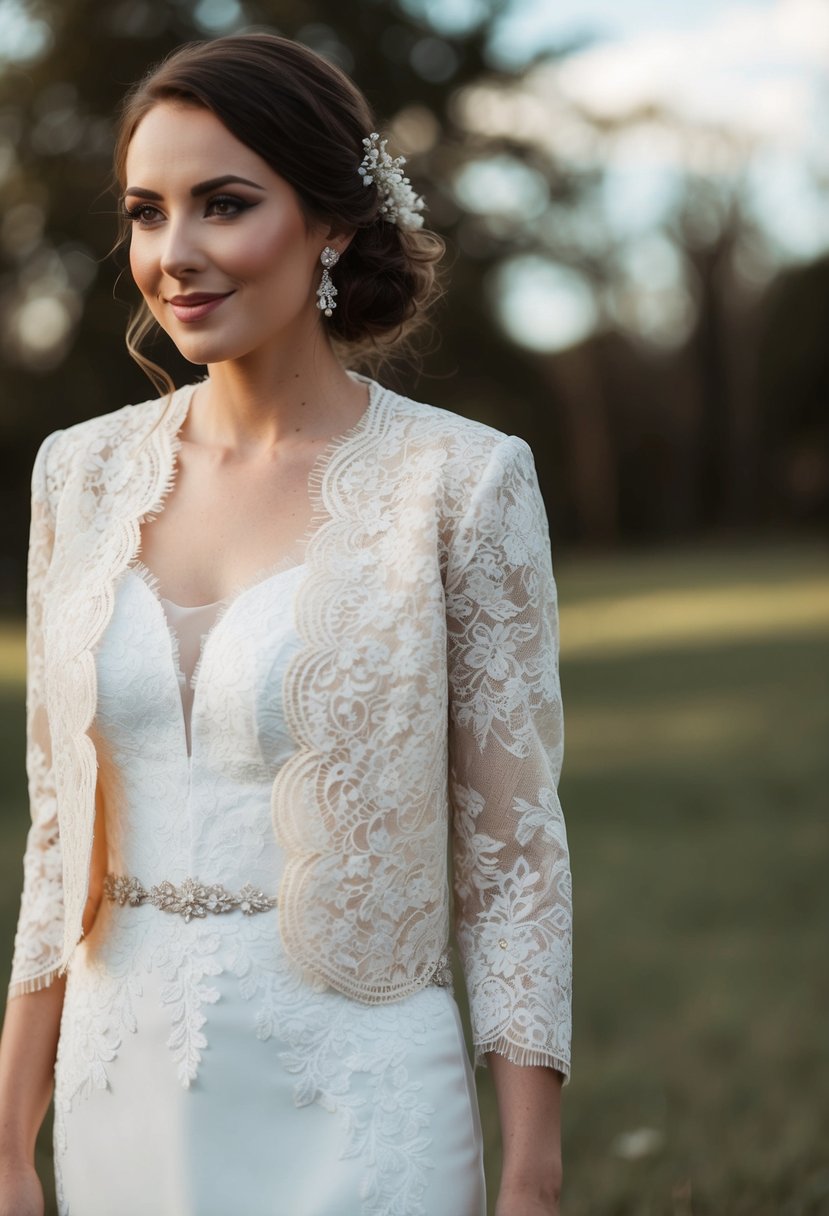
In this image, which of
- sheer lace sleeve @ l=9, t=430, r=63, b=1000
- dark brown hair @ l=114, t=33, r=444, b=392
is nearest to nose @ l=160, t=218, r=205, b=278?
dark brown hair @ l=114, t=33, r=444, b=392

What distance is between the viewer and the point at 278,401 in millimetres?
2549

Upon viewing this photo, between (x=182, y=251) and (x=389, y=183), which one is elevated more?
(x=389, y=183)

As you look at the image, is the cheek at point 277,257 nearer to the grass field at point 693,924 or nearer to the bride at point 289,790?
the bride at point 289,790

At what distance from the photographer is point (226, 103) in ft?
7.57

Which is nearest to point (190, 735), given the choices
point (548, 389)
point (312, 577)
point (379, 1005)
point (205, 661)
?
point (205, 661)

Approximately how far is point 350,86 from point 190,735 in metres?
1.09

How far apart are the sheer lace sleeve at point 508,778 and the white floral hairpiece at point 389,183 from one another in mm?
566

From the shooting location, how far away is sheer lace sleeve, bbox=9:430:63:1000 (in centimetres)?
254

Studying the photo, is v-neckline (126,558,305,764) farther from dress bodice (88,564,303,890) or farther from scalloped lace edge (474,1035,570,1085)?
scalloped lace edge (474,1035,570,1085)

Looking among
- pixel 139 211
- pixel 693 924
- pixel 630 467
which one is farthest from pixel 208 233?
pixel 630 467

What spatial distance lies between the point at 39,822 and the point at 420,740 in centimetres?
72

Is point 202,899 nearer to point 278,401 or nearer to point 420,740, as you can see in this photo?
point 420,740

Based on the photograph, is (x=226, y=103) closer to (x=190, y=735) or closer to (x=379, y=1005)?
(x=190, y=735)

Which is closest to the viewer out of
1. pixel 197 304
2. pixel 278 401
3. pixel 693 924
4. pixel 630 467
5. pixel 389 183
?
pixel 197 304
